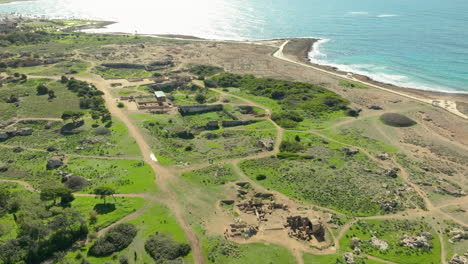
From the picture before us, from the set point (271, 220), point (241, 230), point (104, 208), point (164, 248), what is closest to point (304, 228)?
point (271, 220)

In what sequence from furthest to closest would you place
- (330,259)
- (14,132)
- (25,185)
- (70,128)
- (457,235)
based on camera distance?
1. (70,128)
2. (14,132)
3. (25,185)
4. (457,235)
5. (330,259)

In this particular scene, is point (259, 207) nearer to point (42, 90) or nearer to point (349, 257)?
point (349, 257)

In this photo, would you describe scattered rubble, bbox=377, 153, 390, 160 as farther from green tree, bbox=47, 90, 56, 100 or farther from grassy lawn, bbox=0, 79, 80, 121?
green tree, bbox=47, 90, 56, 100

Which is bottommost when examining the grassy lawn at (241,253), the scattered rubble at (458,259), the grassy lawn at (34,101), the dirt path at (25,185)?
the dirt path at (25,185)

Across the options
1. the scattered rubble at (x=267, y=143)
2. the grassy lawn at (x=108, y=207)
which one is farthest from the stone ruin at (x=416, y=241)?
the grassy lawn at (x=108, y=207)

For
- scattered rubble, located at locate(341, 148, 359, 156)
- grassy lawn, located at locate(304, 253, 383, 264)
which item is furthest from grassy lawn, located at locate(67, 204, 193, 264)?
scattered rubble, located at locate(341, 148, 359, 156)

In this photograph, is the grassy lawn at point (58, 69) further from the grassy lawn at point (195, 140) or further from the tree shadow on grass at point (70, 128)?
the grassy lawn at point (195, 140)
